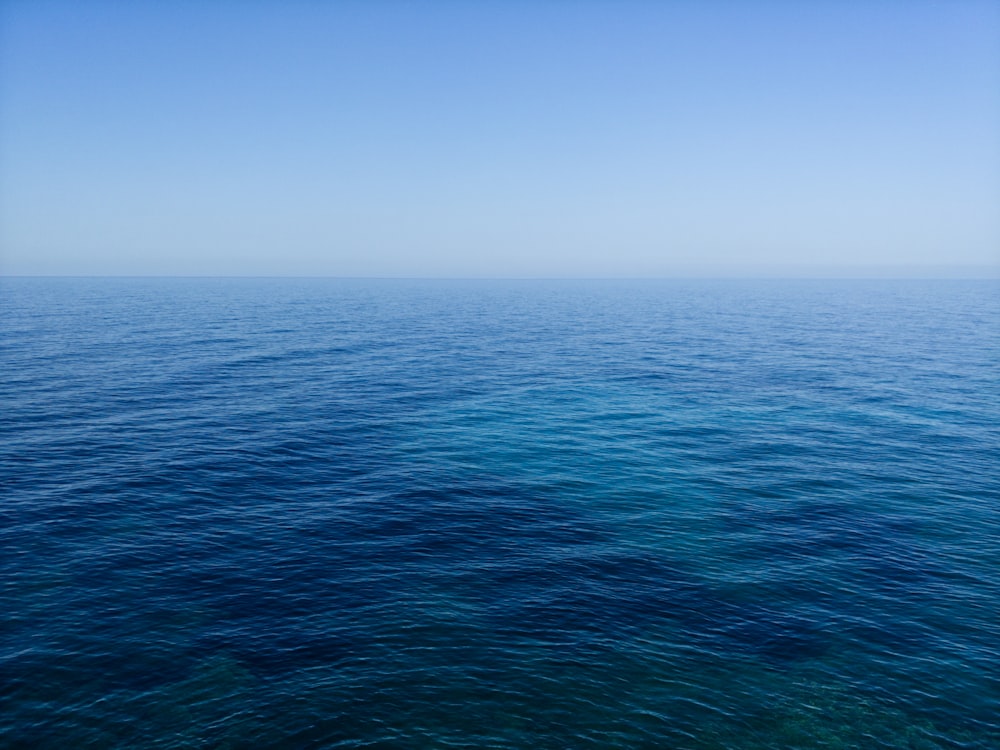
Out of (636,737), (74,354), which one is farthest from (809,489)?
(74,354)

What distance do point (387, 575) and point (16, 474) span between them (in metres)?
42.1

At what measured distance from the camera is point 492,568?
46719mm

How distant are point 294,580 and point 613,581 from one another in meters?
23.5

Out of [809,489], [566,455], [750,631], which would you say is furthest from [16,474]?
[809,489]

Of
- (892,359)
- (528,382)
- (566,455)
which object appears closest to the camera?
(566,455)

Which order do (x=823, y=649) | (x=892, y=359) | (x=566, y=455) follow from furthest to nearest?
(x=892, y=359) < (x=566, y=455) < (x=823, y=649)

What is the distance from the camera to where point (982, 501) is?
192 ft

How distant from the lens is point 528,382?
10912 cm

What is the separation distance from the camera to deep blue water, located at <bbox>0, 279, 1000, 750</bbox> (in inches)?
1278

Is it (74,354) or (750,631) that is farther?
(74,354)

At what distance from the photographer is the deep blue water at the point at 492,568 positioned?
32469 millimetres

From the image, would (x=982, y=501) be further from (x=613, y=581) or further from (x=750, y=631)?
(x=613, y=581)

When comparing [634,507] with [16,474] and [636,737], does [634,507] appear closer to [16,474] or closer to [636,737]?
[636,737]

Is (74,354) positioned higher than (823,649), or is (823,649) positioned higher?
(74,354)
